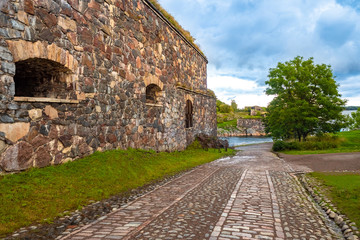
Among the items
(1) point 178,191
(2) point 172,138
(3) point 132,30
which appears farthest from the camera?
(2) point 172,138

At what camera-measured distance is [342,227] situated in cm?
480

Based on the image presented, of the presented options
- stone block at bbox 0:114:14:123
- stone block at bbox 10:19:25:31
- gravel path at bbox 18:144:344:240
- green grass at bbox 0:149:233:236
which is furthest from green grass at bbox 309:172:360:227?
stone block at bbox 10:19:25:31

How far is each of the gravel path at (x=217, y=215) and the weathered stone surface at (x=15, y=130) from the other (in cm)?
274

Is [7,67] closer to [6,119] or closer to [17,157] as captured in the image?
[6,119]

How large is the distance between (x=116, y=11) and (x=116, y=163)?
581cm

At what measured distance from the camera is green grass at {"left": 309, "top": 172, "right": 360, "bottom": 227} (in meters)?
5.43

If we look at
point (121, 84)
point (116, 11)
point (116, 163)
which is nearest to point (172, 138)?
point (121, 84)

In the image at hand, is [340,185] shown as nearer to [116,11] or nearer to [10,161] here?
[10,161]

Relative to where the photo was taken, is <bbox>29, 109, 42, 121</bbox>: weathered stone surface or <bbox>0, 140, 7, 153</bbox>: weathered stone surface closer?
<bbox>0, 140, 7, 153</bbox>: weathered stone surface

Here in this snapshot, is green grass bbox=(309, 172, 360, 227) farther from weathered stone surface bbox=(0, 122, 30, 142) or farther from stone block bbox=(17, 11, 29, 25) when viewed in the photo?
stone block bbox=(17, 11, 29, 25)

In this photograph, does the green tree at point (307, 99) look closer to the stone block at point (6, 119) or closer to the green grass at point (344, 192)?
the green grass at point (344, 192)

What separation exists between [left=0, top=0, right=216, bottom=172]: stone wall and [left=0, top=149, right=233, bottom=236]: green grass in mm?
420

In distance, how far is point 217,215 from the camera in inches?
203

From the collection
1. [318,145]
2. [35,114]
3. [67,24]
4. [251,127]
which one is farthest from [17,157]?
[251,127]
